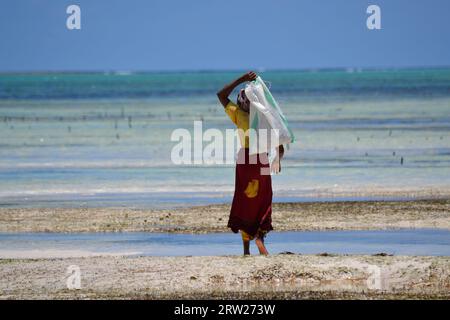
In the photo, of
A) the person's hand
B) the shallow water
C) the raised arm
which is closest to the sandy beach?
the shallow water

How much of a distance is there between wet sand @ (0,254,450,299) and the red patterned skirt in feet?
1.44

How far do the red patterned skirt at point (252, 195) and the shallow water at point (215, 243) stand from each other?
3.90ft

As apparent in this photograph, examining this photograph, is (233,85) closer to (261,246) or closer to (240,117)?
(240,117)

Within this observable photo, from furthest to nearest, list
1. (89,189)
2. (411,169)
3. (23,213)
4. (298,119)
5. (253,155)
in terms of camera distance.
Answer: (298,119) < (411,169) < (89,189) < (23,213) < (253,155)

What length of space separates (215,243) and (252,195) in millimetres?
2193

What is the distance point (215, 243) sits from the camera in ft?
45.4

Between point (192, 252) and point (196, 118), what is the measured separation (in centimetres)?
3612

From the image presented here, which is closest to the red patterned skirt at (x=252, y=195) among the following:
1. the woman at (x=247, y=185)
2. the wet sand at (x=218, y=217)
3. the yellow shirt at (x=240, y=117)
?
the woman at (x=247, y=185)

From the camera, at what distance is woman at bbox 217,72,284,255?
37.7ft

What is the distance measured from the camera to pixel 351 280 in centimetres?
1080

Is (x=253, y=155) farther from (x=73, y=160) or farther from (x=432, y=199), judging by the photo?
(x=73, y=160)

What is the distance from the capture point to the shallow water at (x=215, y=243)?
13.1 m

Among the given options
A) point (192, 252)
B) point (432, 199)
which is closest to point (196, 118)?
point (432, 199)
